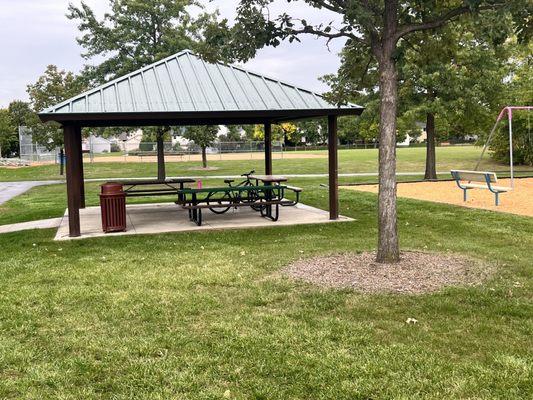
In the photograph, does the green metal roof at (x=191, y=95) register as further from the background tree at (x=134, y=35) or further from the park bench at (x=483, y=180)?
the background tree at (x=134, y=35)

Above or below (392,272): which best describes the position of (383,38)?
above

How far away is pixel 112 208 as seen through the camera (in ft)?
34.0

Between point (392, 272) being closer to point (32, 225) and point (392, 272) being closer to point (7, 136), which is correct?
point (32, 225)

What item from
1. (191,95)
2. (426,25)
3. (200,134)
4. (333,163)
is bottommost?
(333,163)

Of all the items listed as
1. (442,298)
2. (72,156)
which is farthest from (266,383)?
(72,156)

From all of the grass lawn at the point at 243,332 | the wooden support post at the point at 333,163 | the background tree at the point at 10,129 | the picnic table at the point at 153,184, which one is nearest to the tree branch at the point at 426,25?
the grass lawn at the point at 243,332

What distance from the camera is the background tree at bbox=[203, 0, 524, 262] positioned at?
21.8 feet

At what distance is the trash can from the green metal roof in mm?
1572

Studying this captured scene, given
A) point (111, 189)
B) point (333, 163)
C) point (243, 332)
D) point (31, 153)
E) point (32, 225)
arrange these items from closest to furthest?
point (243, 332) < point (111, 189) < point (333, 163) < point (32, 225) < point (31, 153)

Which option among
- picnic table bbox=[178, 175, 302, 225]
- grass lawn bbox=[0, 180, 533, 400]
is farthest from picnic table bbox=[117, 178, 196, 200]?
grass lawn bbox=[0, 180, 533, 400]

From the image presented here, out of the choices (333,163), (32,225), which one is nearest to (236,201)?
(333,163)

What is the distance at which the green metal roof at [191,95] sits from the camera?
9938mm

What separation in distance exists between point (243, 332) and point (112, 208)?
6399 mm

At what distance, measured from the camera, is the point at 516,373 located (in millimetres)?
3734
